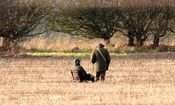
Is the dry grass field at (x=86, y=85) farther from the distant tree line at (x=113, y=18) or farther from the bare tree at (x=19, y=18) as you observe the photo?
the distant tree line at (x=113, y=18)

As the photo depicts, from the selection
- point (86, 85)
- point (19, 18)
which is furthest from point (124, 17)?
point (86, 85)

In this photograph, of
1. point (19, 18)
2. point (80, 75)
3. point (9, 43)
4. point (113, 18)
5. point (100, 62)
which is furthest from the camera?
point (113, 18)

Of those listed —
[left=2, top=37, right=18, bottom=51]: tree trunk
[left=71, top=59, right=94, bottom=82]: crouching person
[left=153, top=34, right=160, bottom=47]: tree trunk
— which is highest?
[left=71, top=59, right=94, bottom=82]: crouching person

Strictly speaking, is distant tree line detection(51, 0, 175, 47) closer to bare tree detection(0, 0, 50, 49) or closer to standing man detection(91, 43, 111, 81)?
bare tree detection(0, 0, 50, 49)

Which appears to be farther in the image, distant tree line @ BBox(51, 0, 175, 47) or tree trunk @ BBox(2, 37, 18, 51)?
distant tree line @ BBox(51, 0, 175, 47)

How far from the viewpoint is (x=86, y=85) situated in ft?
64.1

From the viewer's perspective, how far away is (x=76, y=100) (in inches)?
612

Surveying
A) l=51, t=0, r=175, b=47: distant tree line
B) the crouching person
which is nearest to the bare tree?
l=51, t=0, r=175, b=47: distant tree line

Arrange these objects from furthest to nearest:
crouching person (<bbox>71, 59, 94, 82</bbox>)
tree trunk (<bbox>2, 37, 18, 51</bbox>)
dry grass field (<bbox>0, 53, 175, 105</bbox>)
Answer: tree trunk (<bbox>2, 37, 18, 51</bbox>)
crouching person (<bbox>71, 59, 94, 82</bbox>)
dry grass field (<bbox>0, 53, 175, 105</bbox>)

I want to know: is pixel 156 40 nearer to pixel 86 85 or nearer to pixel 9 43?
pixel 9 43

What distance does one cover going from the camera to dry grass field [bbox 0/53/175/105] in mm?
15539

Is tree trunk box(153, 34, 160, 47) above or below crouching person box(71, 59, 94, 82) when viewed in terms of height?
below

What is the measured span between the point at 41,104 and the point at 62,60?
17.1 m

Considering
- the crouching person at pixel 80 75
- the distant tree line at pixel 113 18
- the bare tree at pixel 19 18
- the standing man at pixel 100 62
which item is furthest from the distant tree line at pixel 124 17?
the crouching person at pixel 80 75
